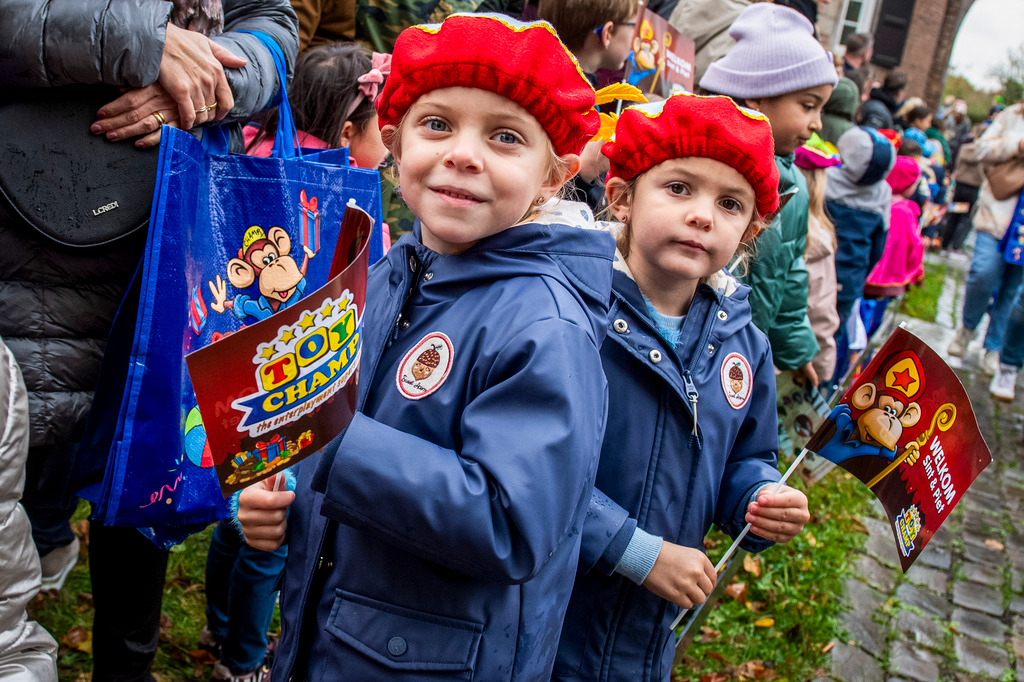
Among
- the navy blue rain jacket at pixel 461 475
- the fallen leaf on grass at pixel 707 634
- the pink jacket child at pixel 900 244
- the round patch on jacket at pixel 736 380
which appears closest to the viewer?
the navy blue rain jacket at pixel 461 475

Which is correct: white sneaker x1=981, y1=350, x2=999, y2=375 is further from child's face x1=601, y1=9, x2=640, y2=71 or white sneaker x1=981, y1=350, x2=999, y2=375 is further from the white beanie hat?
child's face x1=601, y1=9, x2=640, y2=71

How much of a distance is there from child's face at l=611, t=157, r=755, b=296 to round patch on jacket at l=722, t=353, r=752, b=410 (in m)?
0.22

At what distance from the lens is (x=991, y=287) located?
7.24 metres

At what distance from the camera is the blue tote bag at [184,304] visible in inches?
66.9

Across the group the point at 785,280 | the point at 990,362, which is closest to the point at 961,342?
the point at 990,362

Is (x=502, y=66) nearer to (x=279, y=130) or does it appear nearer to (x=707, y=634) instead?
(x=279, y=130)

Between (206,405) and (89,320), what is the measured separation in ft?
3.10

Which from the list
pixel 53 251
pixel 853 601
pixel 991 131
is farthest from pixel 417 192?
pixel 991 131

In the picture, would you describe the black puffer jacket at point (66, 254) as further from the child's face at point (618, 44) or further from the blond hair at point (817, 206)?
the blond hair at point (817, 206)

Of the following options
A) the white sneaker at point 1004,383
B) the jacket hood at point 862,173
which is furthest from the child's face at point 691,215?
the white sneaker at point 1004,383

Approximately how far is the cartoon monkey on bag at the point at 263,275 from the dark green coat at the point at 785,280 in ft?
5.46

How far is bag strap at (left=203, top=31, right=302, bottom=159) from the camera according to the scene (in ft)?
6.64

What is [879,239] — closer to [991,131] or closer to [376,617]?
[991,131]

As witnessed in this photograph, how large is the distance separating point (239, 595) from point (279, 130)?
1372 mm
